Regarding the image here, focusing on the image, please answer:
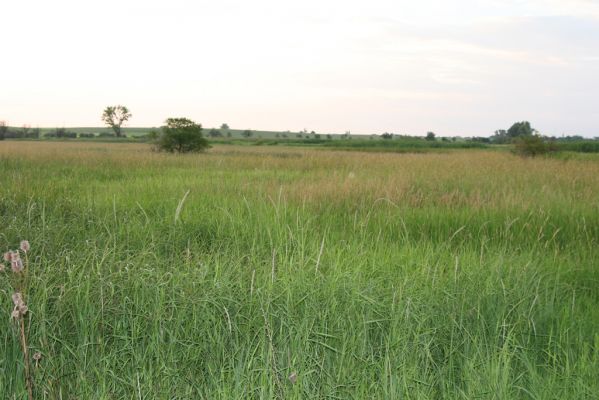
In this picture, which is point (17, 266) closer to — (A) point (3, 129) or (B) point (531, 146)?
(B) point (531, 146)

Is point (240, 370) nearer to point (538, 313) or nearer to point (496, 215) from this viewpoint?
point (538, 313)

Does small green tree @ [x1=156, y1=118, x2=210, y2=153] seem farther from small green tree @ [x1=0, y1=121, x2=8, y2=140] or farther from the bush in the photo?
small green tree @ [x1=0, y1=121, x2=8, y2=140]

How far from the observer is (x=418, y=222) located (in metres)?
6.38

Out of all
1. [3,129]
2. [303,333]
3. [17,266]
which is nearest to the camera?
[17,266]

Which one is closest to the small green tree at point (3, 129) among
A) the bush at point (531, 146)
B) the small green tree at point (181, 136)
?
the small green tree at point (181, 136)

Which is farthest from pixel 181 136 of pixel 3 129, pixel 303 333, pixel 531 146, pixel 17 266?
pixel 3 129

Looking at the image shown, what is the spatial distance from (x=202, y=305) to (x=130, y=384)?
2.22 ft

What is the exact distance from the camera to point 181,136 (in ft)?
83.0

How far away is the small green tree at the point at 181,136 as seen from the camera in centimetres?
2523

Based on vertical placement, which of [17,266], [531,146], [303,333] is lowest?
[303,333]

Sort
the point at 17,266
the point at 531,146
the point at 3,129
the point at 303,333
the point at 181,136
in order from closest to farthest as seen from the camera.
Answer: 1. the point at 17,266
2. the point at 303,333
3. the point at 531,146
4. the point at 181,136
5. the point at 3,129

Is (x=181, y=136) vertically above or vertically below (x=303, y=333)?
above

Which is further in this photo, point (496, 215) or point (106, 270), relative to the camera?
point (496, 215)

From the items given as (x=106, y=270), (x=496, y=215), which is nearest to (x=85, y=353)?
(x=106, y=270)
